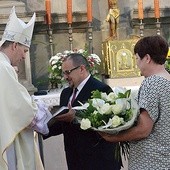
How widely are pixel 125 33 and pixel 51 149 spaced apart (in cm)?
285

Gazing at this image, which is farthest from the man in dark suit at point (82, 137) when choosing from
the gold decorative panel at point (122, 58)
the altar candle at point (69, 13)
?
the altar candle at point (69, 13)

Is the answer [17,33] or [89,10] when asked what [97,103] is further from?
[89,10]

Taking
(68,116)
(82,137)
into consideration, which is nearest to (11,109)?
(68,116)

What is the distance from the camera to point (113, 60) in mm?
6707

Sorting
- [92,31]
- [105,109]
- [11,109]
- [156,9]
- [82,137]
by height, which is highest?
[156,9]

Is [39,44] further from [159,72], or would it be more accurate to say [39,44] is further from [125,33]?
[159,72]

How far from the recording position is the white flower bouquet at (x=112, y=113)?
239 centimetres

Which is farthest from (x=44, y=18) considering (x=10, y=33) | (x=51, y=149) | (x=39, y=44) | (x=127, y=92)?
(x=127, y=92)

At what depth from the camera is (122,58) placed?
21.9 ft

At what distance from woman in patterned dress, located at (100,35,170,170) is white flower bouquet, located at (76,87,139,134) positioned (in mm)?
48

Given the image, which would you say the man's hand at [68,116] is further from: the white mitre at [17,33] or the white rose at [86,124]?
the white mitre at [17,33]

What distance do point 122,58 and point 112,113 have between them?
4.27 m

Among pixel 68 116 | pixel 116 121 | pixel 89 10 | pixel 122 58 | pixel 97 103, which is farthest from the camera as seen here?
pixel 89 10

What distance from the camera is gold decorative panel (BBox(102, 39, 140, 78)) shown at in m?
6.64
